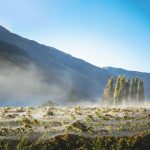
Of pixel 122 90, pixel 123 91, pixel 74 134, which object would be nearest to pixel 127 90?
pixel 123 91

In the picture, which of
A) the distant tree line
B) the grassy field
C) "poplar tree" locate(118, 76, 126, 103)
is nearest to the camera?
the grassy field

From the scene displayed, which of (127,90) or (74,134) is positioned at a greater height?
(127,90)

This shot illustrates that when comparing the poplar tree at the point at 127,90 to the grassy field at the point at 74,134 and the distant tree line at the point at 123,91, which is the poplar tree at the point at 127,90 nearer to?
A: the distant tree line at the point at 123,91

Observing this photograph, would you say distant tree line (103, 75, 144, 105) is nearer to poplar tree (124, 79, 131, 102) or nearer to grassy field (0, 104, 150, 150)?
poplar tree (124, 79, 131, 102)

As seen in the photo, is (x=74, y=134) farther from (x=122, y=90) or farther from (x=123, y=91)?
(x=123, y=91)

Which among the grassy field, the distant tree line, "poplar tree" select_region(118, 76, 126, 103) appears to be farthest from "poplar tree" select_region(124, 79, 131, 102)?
the grassy field

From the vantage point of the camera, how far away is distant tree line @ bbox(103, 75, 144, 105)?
10031 cm

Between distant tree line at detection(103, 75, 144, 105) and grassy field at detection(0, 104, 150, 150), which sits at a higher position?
distant tree line at detection(103, 75, 144, 105)

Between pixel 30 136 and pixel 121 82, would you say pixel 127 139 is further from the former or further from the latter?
pixel 121 82

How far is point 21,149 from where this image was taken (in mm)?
28266

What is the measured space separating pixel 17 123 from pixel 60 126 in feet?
15.7

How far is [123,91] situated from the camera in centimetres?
10262

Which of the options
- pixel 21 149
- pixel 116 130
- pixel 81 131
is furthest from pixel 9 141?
pixel 116 130

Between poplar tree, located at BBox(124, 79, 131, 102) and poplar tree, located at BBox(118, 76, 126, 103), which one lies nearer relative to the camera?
poplar tree, located at BBox(118, 76, 126, 103)
